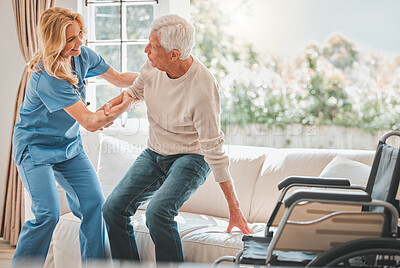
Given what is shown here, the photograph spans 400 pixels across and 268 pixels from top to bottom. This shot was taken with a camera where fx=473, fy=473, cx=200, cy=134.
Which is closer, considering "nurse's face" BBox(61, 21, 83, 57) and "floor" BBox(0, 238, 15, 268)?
"nurse's face" BBox(61, 21, 83, 57)

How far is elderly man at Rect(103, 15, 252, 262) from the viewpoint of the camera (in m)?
2.16

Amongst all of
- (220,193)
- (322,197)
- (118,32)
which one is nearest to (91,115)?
(220,193)

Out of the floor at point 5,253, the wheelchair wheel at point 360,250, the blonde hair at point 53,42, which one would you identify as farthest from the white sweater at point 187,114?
the floor at point 5,253

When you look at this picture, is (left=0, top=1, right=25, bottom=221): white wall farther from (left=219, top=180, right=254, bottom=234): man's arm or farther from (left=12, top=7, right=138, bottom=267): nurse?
(left=219, top=180, right=254, bottom=234): man's arm

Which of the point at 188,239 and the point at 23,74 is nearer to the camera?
the point at 188,239

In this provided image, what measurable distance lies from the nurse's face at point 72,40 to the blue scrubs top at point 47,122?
131 mm

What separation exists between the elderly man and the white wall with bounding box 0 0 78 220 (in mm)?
1888

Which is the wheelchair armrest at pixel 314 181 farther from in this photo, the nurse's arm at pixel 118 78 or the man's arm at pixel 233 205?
the nurse's arm at pixel 118 78

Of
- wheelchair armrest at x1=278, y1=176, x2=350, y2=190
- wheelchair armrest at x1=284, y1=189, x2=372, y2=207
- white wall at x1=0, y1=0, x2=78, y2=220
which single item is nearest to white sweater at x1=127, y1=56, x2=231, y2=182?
wheelchair armrest at x1=278, y1=176, x2=350, y2=190

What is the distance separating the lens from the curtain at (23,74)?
11.6 ft

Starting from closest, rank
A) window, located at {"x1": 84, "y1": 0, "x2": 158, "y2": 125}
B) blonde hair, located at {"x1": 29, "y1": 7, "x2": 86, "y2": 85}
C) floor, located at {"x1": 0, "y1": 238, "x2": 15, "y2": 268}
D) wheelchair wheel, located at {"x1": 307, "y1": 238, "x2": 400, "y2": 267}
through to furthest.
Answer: wheelchair wheel, located at {"x1": 307, "y1": 238, "x2": 400, "y2": 267} → blonde hair, located at {"x1": 29, "y1": 7, "x2": 86, "y2": 85} → floor, located at {"x1": 0, "y1": 238, "x2": 15, "y2": 268} → window, located at {"x1": 84, "y1": 0, "x2": 158, "y2": 125}

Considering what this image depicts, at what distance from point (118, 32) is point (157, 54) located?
1739mm

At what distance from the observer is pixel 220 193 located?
285cm

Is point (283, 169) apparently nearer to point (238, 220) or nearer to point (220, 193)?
point (220, 193)
